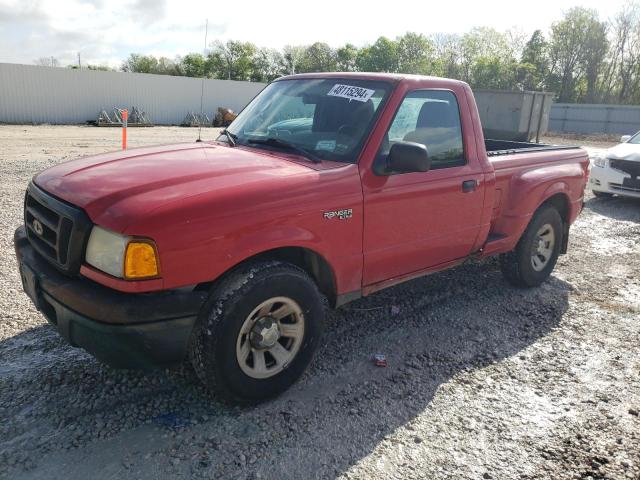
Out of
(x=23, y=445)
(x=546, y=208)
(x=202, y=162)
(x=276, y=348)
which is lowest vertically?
(x=23, y=445)

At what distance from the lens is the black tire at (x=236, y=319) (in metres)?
2.79

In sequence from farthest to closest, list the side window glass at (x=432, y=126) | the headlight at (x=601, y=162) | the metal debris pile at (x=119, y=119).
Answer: the metal debris pile at (x=119, y=119)
the headlight at (x=601, y=162)
the side window glass at (x=432, y=126)

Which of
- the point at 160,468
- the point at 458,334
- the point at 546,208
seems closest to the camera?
the point at 160,468

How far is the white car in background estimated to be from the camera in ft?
31.6

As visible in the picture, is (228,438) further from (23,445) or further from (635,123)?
(635,123)

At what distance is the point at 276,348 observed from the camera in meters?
3.16

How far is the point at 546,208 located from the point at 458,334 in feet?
5.93

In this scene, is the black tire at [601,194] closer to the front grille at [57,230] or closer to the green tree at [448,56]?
the front grille at [57,230]

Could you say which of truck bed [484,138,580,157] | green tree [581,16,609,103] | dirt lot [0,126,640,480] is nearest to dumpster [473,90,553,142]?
truck bed [484,138,580,157]

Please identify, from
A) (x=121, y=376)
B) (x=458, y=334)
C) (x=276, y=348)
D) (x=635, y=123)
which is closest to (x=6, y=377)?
(x=121, y=376)

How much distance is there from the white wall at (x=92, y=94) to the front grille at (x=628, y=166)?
25186 millimetres

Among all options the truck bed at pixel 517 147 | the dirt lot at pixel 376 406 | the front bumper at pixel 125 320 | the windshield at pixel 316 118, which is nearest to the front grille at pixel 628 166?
the truck bed at pixel 517 147

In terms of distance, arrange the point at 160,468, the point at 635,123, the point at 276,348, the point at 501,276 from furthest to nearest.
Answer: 1. the point at 635,123
2. the point at 501,276
3. the point at 276,348
4. the point at 160,468

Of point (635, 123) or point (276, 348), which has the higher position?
point (635, 123)
